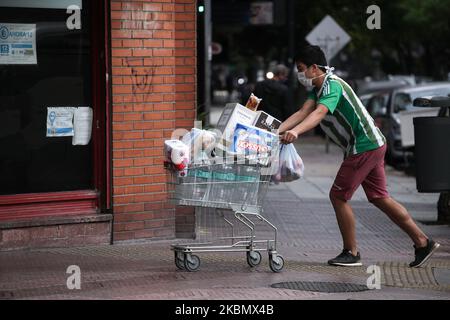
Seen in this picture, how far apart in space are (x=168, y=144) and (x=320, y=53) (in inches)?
67.9

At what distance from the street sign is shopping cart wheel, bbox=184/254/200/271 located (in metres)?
14.0

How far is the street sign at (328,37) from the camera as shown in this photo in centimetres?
2177

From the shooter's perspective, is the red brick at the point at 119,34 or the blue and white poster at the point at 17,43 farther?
the red brick at the point at 119,34

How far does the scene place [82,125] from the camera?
984 cm

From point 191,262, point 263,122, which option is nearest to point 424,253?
point 263,122


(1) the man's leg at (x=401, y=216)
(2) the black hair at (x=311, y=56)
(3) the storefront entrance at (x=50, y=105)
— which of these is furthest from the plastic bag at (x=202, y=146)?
(3) the storefront entrance at (x=50, y=105)

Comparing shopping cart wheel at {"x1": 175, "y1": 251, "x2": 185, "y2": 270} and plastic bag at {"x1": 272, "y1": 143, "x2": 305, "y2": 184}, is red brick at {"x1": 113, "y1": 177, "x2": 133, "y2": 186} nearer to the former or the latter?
shopping cart wheel at {"x1": 175, "y1": 251, "x2": 185, "y2": 270}

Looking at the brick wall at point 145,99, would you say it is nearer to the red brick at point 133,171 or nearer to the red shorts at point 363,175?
the red brick at point 133,171

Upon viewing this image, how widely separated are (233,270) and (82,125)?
2.41 metres

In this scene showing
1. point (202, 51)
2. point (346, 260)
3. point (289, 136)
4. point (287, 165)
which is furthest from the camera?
point (202, 51)

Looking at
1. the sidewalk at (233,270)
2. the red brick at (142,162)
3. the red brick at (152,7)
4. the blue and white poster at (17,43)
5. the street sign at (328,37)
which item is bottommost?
the sidewalk at (233,270)

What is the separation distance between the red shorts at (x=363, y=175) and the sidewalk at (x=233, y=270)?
27.2 inches

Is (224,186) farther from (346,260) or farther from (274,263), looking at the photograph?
(346,260)
